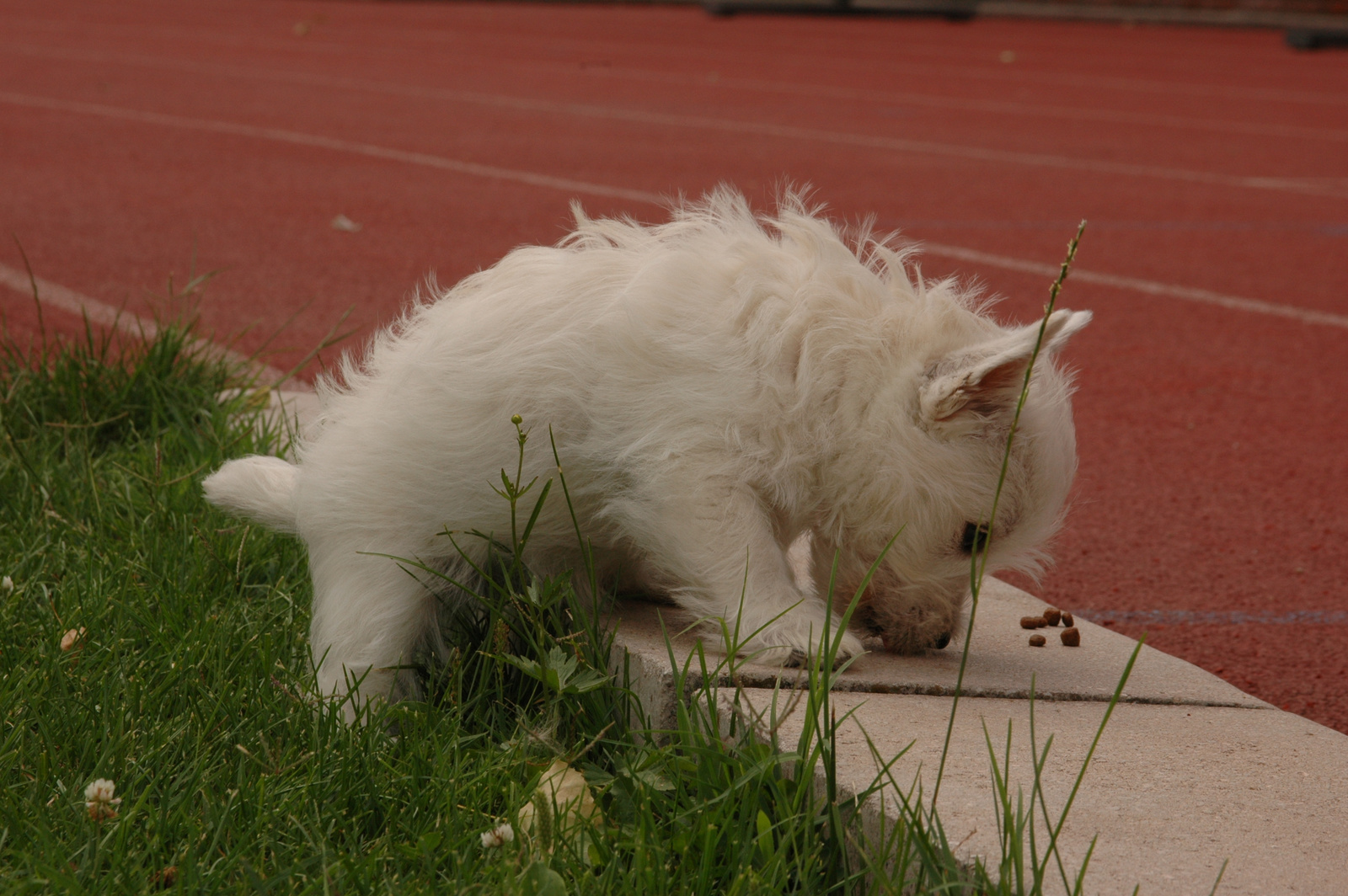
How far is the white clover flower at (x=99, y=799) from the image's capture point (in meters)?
2.32

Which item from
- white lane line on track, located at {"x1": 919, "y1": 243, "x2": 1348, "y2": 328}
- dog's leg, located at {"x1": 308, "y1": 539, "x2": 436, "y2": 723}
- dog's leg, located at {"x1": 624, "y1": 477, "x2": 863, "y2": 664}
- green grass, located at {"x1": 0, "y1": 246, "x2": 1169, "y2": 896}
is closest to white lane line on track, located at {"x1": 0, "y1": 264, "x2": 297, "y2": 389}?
green grass, located at {"x1": 0, "y1": 246, "x2": 1169, "y2": 896}

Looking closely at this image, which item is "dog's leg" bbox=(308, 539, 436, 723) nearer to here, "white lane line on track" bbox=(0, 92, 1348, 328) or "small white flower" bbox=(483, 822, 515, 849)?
"small white flower" bbox=(483, 822, 515, 849)

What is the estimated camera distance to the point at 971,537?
8.92 ft

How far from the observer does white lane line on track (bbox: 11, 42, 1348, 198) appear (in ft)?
35.6

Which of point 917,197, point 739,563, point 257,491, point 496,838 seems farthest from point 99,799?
point 917,197

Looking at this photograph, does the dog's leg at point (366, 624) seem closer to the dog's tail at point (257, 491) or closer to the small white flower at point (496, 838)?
the dog's tail at point (257, 491)

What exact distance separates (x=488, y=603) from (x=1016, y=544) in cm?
97

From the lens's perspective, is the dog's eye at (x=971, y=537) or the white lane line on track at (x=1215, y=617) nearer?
the dog's eye at (x=971, y=537)

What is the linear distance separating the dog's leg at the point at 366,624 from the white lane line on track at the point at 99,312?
1877 millimetres

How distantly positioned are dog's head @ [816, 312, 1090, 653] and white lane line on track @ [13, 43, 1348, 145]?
469 inches

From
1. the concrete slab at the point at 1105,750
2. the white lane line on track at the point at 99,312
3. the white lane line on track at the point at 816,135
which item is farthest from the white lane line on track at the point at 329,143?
the concrete slab at the point at 1105,750

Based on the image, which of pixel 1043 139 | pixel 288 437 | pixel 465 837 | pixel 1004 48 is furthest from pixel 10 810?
pixel 1004 48

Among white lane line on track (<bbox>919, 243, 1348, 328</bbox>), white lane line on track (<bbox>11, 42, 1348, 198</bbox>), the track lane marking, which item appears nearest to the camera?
white lane line on track (<bbox>919, 243, 1348, 328</bbox>)

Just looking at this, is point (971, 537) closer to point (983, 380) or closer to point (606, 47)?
point (983, 380)
